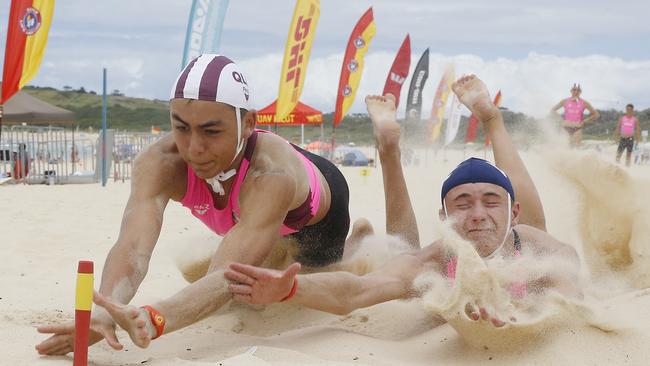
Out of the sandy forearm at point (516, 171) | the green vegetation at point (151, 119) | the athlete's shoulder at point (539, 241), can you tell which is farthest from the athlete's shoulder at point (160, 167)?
the green vegetation at point (151, 119)

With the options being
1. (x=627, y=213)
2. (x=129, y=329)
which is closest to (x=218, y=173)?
(x=129, y=329)

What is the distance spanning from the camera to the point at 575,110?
1388 cm

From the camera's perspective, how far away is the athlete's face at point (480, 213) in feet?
11.2

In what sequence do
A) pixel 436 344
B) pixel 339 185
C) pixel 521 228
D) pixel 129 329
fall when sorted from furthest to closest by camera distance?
pixel 339 185
pixel 521 228
pixel 436 344
pixel 129 329

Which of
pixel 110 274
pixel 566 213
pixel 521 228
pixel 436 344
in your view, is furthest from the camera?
pixel 566 213

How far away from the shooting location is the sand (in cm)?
296

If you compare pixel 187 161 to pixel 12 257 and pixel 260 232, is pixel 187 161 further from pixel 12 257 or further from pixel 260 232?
pixel 12 257

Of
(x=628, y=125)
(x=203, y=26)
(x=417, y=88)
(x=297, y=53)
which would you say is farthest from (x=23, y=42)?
(x=417, y=88)

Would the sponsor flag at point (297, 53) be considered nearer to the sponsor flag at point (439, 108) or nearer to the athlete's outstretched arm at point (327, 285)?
the sponsor flag at point (439, 108)

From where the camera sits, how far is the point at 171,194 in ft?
11.5

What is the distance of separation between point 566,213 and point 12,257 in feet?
13.6

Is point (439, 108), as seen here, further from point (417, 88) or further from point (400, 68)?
point (400, 68)

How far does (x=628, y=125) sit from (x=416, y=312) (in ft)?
43.9

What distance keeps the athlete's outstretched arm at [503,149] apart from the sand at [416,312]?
486mm
